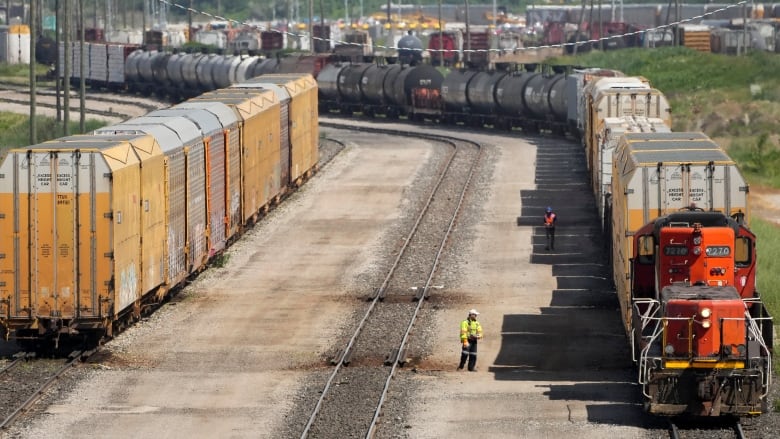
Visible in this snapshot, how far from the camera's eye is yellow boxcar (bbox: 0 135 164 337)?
24.4 meters

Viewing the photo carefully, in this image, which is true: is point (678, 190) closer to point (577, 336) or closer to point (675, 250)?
point (675, 250)

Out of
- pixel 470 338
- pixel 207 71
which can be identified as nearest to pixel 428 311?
pixel 470 338

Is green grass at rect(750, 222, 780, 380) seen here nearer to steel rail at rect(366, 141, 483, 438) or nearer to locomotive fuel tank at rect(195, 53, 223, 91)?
steel rail at rect(366, 141, 483, 438)

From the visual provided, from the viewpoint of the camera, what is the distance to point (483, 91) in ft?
232

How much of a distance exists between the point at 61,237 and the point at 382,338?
6.09m

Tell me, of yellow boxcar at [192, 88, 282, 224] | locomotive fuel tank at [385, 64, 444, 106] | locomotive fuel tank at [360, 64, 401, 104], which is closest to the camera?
yellow boxcar at [192, 88, 282, 224]

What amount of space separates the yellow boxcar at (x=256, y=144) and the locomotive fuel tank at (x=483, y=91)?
91.5 ft

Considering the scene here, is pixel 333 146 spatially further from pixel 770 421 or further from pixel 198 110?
pixel 770 421

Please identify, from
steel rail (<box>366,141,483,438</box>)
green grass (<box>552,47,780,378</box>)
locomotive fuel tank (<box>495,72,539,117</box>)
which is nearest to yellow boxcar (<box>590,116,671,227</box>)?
green grass (<box>552,47,780,378</box>)

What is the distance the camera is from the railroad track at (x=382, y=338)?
2075 cm

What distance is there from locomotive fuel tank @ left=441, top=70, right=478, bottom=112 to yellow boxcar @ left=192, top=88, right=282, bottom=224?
29.7 metres

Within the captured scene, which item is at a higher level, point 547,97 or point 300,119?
point 547,97

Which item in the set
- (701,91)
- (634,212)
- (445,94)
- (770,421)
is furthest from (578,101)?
(770,421)

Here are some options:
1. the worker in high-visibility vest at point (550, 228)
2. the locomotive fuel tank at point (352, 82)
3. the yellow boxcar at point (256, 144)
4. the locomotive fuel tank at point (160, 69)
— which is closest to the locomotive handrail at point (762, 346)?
the worker in high-visibility vest at point (550, 228)
